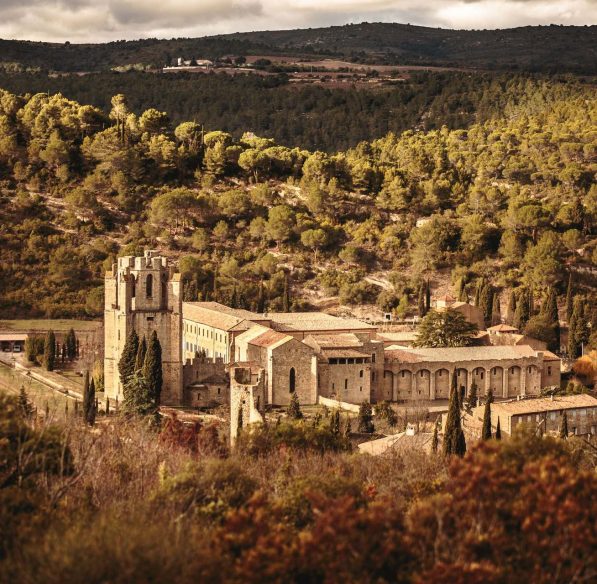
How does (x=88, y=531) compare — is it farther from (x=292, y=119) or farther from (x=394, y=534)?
(x=292, y=119)

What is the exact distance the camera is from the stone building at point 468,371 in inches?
1773

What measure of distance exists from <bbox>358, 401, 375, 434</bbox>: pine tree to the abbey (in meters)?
2.52

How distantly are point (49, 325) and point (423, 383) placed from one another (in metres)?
18.2

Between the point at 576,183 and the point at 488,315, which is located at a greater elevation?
the point at 576,183

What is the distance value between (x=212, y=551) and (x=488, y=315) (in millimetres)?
40371

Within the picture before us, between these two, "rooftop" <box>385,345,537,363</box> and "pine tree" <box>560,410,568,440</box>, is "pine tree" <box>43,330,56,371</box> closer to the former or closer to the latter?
"rooftop" <box>385,345,537,363</box>

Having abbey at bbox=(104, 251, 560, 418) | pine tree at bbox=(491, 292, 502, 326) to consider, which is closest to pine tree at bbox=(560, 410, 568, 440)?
abbey at bbox=(104, 251, 560, 418)

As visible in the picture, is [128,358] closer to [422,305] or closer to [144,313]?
[144,313]

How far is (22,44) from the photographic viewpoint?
5226 inches

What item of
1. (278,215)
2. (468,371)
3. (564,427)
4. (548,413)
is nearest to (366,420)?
(564,427)

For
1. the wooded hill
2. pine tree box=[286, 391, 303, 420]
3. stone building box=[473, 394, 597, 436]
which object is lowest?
stone building box=[473, 394, 597, 436]

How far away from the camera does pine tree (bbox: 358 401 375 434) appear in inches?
1559

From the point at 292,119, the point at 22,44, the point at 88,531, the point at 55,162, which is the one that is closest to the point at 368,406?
the point at 88,531

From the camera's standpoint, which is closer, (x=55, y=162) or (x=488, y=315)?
(x=488, y=315)
